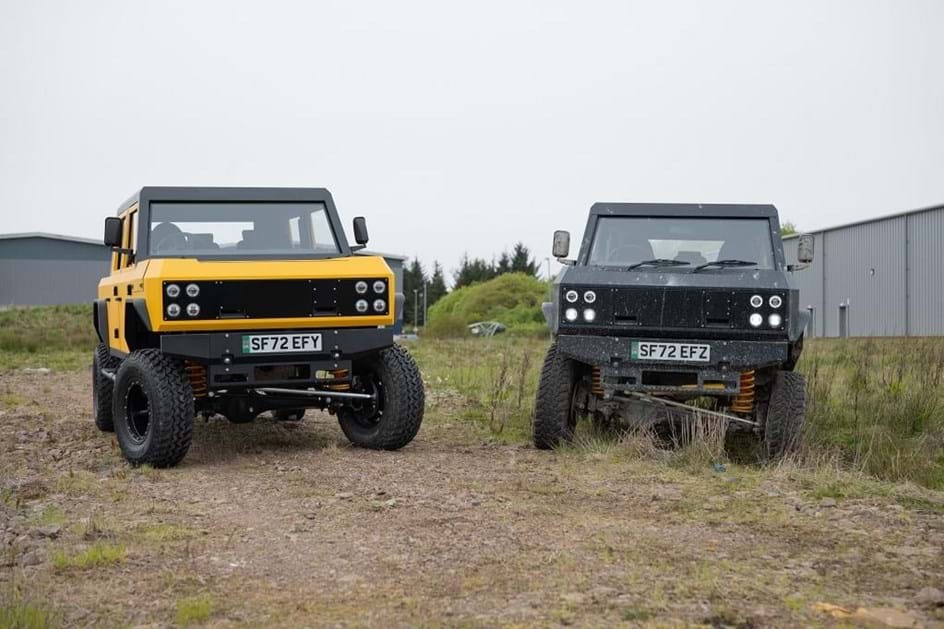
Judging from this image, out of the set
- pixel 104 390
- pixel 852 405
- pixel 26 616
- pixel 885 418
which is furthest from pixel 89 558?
pixel 852 405

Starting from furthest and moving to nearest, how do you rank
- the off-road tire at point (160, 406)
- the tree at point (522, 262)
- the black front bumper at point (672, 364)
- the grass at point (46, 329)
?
the tree at point (522, 262)
the grass at point (46, 329)
the black front bumper at point (672, 364)
the off-road tire at point (160, 406)

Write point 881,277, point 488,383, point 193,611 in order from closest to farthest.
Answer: point 193,611, point 488,383, point 881,277

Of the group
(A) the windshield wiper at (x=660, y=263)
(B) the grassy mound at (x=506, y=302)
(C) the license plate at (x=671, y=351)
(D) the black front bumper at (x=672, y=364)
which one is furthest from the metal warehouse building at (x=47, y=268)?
(C) the license plate at (x=671, y=351)

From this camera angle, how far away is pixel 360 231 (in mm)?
8773

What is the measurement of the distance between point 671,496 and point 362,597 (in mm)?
2471

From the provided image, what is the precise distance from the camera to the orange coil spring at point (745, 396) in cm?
770

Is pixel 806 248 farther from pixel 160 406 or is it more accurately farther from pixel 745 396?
pixel 160 406

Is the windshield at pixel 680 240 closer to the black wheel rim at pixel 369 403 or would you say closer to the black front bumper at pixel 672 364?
the black front bumper at pixel 672 364

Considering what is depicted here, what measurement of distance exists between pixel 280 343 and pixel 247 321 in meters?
0.28

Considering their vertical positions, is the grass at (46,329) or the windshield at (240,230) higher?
the windshield at (240,230)

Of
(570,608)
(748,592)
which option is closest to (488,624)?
(570,608)

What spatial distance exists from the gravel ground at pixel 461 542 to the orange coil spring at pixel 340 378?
1.71 ft

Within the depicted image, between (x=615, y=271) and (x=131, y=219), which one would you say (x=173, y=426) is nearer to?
(x=131, y=219)

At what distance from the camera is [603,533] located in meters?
5.06
